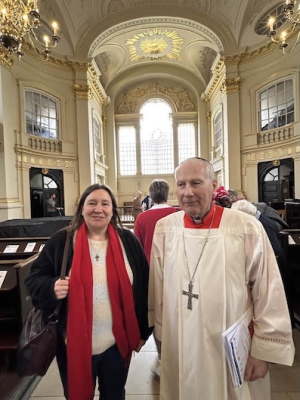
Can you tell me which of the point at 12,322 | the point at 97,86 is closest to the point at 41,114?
the point at 97,86

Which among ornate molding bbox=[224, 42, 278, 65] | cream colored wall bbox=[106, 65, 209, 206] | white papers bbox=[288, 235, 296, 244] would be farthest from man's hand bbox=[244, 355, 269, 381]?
cream colored wall bbox=[106, 65, 209, 206]

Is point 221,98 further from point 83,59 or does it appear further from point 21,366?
point 21,366

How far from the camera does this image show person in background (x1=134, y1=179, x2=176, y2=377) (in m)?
2.42

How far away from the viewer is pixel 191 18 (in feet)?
37.8

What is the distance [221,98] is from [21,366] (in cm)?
1477

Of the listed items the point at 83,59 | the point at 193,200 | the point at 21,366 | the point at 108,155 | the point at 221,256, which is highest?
the point at 83,59

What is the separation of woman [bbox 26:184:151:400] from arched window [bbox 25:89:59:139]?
1107 centimetres

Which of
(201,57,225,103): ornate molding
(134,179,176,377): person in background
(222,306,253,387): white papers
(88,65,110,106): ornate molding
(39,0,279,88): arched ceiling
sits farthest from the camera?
(88,65,110,106): ornate molding

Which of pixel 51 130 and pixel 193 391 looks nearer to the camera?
pixel 193 391

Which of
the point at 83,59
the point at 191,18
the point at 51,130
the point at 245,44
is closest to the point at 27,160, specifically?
the point at 51,130

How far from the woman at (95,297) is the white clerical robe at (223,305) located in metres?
0.24

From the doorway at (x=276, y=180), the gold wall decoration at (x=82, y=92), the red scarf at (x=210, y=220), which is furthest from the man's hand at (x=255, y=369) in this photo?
the gold wall decoration at (x=82, y=92)

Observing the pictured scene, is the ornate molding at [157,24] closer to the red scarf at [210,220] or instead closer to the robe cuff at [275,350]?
the red scarf at [210,220]

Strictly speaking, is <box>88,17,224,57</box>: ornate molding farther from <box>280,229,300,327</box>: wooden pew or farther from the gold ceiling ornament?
<box>280,229,300,327</box>: wooden pew
